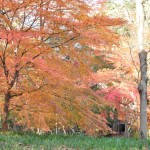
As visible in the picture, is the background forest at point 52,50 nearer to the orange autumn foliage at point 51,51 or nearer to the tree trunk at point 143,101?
the orange autumn foliage at point 51,51

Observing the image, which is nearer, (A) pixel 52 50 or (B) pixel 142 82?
(A) pixel 52 50

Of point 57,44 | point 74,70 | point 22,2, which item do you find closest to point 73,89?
point 74,70

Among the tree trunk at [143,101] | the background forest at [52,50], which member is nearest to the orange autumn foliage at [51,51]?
the background forest at [52,50]

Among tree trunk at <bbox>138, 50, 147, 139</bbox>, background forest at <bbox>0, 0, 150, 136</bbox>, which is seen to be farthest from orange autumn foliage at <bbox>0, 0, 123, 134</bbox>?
tree trunk at <bbox>138, 50, 147, 139</bbox>

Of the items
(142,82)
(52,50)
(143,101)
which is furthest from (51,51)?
(143,101)

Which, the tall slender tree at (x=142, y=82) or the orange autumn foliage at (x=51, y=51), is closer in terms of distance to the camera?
the orange autumn foliage at (x=51, y=51)

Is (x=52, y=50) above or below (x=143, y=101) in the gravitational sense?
above

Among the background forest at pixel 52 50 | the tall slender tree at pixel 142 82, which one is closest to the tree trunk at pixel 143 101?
the tall slender tree at pixel 142 82

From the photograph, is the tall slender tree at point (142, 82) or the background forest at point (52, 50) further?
the tall slender tree at point (142, 82)

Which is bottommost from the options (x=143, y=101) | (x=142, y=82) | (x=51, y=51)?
(x=143, y=101)

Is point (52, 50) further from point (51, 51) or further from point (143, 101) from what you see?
point (143, 101)

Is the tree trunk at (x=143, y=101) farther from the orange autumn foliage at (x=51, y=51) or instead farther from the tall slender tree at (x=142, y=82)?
the orange autumn foliage at (x=51, y=51)

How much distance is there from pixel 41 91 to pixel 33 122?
15.3ft

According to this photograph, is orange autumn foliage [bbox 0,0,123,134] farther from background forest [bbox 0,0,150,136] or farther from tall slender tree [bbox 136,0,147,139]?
tall slender tree [bbox 136,0,147,139]
